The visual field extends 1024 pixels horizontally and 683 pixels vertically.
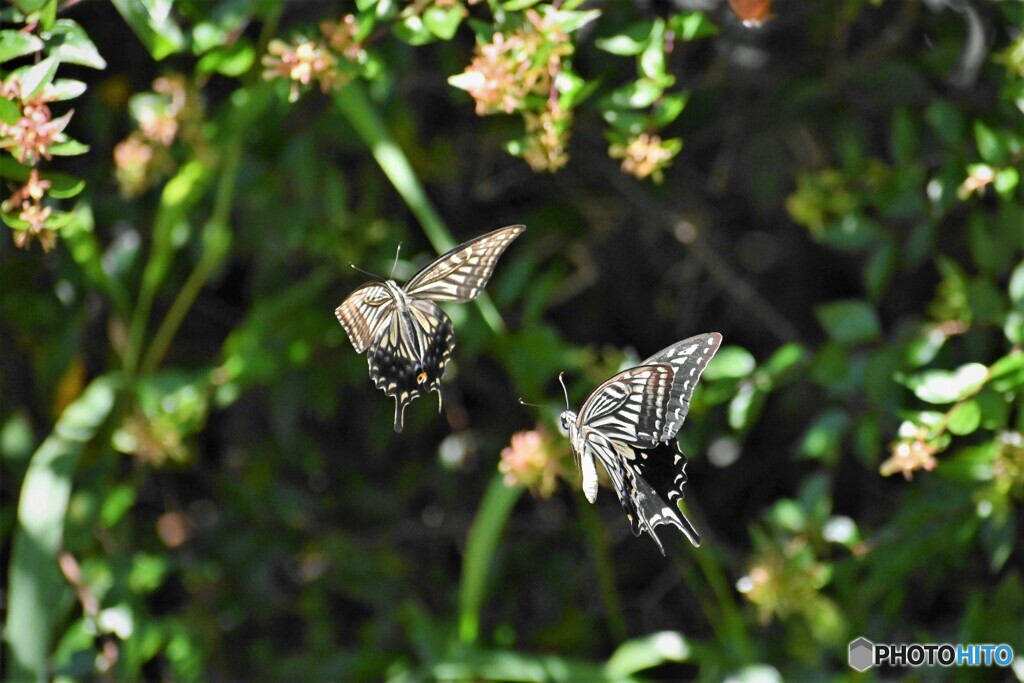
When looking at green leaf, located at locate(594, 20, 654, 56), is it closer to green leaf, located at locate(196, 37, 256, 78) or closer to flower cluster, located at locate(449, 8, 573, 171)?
flower cluster, located at locate(449, 8, 573, 171)

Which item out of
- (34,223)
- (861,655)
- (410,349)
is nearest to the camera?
(410,349)

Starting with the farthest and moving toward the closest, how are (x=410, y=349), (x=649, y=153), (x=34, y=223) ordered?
(x=649, y=153), (x=34, y=223), (x=410, y=349)

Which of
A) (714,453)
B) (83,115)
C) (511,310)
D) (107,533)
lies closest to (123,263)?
(83,115)

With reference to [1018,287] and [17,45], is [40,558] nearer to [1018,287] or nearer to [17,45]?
[17,45]

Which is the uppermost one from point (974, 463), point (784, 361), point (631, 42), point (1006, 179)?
point (631, 42)

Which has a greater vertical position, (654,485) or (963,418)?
(654,485)

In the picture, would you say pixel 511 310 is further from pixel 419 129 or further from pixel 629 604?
pixel 629 604

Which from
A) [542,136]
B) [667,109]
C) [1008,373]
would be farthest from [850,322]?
[542,136]

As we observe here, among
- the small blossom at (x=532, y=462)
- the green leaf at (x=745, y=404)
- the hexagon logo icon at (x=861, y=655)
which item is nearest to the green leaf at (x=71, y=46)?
the small blossom at (x=532, y=462)
